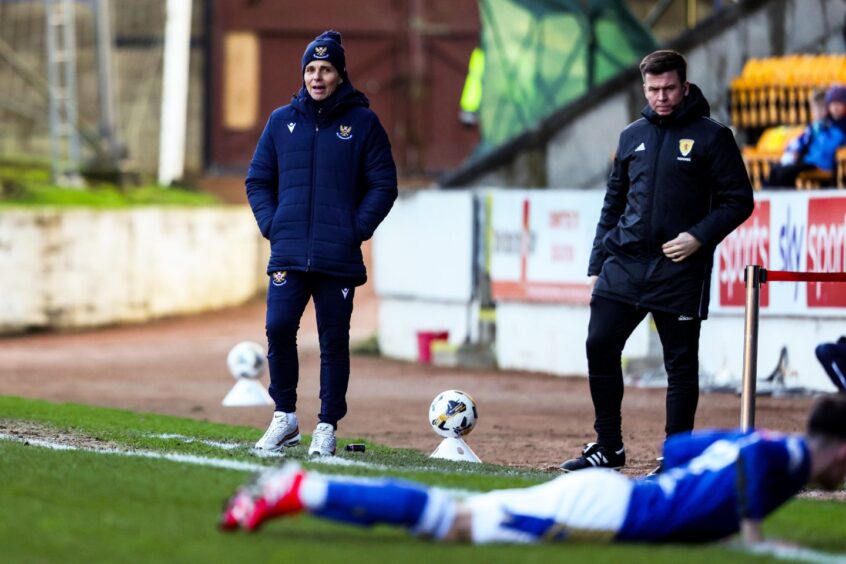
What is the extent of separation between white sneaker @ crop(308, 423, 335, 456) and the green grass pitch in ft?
0.39

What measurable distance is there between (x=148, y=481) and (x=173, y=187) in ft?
79.6

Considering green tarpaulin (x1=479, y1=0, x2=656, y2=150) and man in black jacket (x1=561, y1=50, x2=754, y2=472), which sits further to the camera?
green tarpaulin (x1=479, y1=0, x2=656, y2=150)

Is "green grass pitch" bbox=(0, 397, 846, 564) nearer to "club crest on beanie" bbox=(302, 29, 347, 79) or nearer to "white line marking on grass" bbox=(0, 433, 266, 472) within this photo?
"white line marking on grass" bbox=(0, 433, 266, 472)

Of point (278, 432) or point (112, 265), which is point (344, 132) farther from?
point (112, 265)

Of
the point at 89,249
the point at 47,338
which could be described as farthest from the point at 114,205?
the point at 47,338

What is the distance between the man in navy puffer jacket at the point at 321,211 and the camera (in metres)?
9.13

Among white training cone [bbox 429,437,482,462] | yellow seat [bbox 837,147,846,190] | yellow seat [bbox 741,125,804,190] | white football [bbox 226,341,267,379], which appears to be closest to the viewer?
white training cone [bbox 429,437,482,462]

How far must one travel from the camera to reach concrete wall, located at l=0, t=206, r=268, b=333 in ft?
80.5

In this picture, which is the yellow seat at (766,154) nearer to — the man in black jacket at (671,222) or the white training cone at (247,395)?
the white training cone at (247,395)

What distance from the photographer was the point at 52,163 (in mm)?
28516

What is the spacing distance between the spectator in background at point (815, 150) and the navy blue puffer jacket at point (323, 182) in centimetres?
801

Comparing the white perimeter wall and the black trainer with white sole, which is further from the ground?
the white perimeter wall

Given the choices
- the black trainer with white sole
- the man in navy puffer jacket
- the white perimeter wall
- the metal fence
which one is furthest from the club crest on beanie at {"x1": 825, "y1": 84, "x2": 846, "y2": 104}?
the metal fence

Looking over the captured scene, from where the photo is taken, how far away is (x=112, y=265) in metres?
25.7
